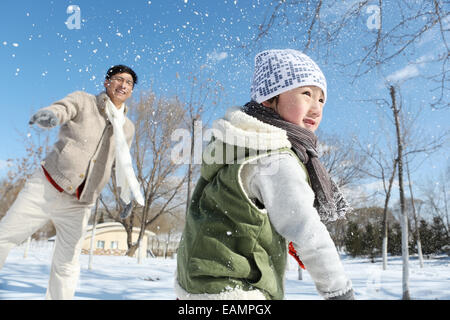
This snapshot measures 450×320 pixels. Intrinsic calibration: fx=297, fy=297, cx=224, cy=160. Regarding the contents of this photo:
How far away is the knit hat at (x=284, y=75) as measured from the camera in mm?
1256

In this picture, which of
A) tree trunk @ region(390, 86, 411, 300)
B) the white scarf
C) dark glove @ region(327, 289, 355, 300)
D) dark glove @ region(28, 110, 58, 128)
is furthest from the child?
tree trunk @ region(390, 86, 411, 300)

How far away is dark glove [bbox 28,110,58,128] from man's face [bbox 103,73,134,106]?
55 centimetres

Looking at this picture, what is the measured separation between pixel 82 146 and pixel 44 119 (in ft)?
1.19

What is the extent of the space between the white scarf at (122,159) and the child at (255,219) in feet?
4.59

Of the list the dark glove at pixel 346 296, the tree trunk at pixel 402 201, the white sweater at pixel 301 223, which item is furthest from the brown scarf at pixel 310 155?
the tree trunk at pixel 402 201

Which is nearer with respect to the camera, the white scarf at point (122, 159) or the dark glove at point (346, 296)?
the dark glove at point (346, 296)

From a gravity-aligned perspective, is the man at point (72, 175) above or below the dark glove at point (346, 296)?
above

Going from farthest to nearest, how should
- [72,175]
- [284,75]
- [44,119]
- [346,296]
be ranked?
[72,175]
[44,119]
[284,75]
[346,296]

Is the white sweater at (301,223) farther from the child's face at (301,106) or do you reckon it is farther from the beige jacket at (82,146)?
the beige jacket at (82,146)

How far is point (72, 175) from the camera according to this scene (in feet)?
6.79

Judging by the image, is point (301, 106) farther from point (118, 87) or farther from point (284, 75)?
point (118, 87)

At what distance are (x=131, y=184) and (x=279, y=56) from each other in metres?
1.54

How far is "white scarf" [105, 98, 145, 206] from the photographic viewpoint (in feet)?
7.41

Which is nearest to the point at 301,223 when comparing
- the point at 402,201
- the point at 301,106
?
the point at 301,106
